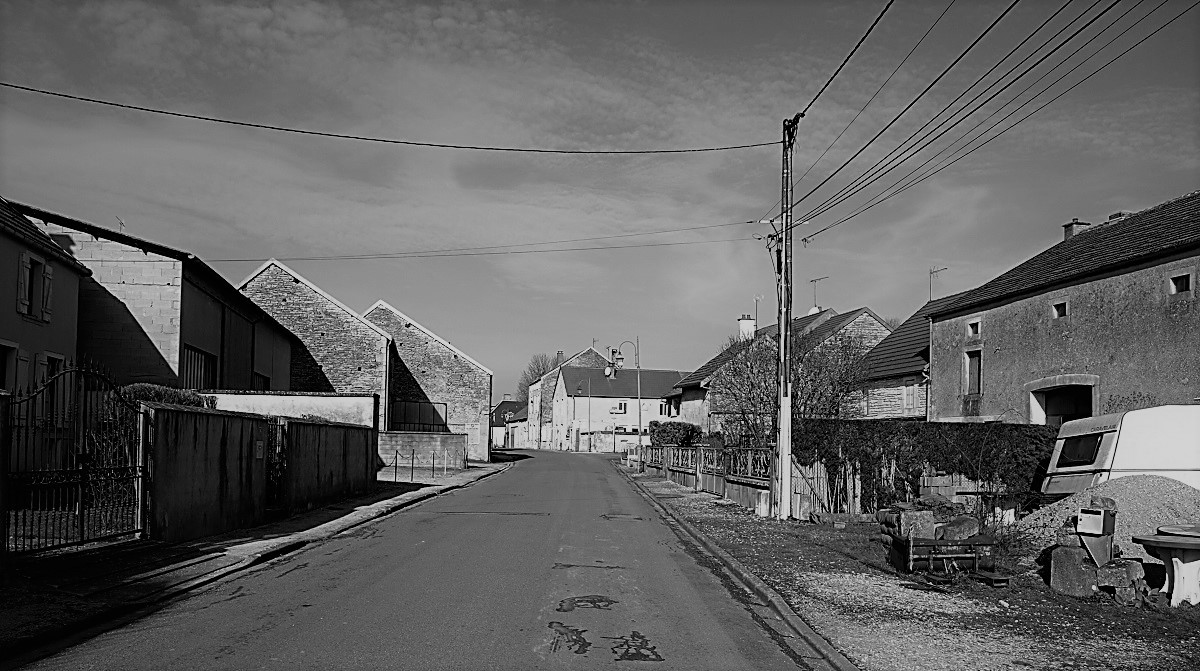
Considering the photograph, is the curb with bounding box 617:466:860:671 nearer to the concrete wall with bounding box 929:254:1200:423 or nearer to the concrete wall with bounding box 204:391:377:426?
the concrete wall with bounding box 929:254:1200:423

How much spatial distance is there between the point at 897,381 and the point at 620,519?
1679 centimetres

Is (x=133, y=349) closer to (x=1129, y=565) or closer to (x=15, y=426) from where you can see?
(x=15, y=426)

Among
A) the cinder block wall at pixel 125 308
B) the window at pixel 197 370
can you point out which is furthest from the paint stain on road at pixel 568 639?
the window at pixel 197 370

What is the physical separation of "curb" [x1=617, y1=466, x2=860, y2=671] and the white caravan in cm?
591

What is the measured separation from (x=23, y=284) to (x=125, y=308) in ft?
24.4

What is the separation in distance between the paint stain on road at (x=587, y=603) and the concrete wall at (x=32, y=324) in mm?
14664

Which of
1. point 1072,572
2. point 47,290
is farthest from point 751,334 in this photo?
point 1072,572

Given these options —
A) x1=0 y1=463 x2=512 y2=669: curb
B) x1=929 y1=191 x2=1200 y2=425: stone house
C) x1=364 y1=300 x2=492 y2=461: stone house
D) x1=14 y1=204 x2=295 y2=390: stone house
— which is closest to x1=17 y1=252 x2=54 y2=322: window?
x1=14 y1=204 x2=295 y2=390: stone house

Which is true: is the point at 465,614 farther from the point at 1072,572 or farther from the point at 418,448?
the point at 418,448

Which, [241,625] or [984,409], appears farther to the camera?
[984,409]

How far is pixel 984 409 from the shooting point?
87.5 ft

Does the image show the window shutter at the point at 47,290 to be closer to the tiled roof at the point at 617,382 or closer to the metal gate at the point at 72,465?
the metal gate at the point at 72,465

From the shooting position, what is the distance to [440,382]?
5750 centimetres

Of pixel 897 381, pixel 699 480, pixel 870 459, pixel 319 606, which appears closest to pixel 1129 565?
pixel 319 606
